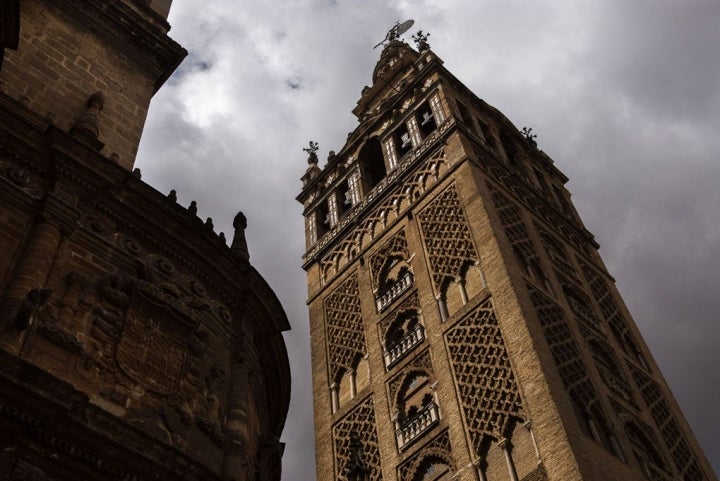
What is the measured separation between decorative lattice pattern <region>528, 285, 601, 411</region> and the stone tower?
59 mm

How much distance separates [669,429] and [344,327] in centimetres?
1025

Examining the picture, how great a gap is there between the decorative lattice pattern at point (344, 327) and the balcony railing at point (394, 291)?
94cm

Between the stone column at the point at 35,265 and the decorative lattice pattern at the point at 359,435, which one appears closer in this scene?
the stone column at the point at 35,265

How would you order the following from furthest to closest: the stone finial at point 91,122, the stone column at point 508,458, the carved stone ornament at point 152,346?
the stone column at point 508,458
the stone finial at point 91,122
the carved stone ornament at point 152,346

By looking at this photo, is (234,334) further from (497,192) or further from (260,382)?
(497,192)

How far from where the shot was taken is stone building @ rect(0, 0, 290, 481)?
676 cm

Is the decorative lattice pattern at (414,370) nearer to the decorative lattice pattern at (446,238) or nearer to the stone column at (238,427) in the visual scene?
the decorative lattice pattern at (446,238)

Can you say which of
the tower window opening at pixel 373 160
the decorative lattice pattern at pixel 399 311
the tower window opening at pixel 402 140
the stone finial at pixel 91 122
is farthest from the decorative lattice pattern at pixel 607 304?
the stone finial at pixel 91 122

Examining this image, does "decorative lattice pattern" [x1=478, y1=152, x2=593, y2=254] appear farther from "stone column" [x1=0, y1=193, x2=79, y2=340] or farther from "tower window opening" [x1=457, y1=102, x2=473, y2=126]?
"stone column" [x1=0, y1=193, x2=79, y2=340]

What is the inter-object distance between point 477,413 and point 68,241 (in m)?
13.3

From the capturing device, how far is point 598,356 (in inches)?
916

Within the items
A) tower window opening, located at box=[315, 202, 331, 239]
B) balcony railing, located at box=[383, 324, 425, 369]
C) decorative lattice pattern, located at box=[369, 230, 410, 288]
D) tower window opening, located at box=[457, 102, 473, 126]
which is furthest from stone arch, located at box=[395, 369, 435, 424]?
tower window opening, located at box=[457, 102, 473, 126]

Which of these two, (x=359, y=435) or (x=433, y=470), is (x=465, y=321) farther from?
(x=359, y=435)

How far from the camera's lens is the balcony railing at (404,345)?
932 inches
